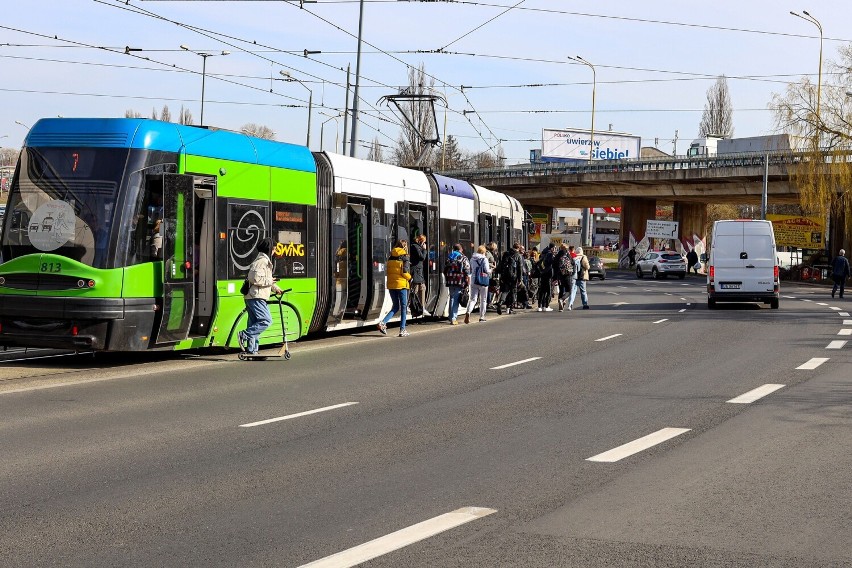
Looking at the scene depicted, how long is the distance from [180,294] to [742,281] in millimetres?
19652

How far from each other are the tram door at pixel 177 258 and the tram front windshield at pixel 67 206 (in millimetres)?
775

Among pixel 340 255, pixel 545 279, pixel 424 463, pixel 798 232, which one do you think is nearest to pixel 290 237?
pixel 340 255

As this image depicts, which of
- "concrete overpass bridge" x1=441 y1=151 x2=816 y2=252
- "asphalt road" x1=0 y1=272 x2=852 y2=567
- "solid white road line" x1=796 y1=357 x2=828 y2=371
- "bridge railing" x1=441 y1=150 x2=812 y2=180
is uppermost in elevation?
"bridge railing" x1=441 y1=150 x2=812 y2=180

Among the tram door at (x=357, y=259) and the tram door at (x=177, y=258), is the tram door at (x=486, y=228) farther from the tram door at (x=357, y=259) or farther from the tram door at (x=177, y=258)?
the tram door at (x=177, y=258)

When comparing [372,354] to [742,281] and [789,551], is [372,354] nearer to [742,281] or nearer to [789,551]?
[789,551]

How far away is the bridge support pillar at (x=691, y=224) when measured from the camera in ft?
286

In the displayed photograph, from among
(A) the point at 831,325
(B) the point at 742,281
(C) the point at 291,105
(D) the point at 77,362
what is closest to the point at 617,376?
(D) the point at 77,362

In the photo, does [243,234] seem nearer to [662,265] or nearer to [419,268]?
[419,268]

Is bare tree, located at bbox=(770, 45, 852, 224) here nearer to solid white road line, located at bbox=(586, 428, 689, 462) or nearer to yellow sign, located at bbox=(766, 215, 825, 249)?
yellow sign, located at bbox=(766, 215, 825, 249)

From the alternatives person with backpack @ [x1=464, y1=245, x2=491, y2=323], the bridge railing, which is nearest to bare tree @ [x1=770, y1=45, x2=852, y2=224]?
the bridge railing

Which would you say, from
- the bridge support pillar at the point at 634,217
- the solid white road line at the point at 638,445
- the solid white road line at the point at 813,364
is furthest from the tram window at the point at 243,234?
the bridge support pillar at the point at 634,217

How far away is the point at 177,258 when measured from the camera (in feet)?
52.5

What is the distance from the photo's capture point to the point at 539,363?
55.4 ft

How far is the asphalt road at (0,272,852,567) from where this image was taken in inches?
242
